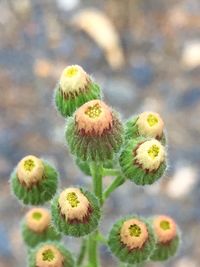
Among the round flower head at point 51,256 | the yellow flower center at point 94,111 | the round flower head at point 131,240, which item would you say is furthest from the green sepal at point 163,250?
the yellow flower center at point 94,111

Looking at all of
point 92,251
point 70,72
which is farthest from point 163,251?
point 70,72

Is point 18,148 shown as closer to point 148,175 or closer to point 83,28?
point 83,28

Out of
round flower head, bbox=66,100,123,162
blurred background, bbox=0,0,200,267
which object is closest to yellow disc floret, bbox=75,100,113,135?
round flower head, bbox=66,100,123,162

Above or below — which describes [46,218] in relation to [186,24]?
below

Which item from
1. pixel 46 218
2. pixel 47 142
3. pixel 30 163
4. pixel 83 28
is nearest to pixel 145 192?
pixel 47 142

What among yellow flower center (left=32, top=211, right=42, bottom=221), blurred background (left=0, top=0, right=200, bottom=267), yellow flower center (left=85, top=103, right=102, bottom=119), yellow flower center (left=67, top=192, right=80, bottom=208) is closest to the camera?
yellow flower center (left=85, top=103, right=102, bottom=119)

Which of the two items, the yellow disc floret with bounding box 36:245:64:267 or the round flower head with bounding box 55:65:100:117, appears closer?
the round flower head with bounding box 55:65:100:117

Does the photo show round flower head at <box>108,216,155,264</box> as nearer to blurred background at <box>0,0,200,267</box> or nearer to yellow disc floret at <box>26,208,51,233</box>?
yellow disc floret at <box>26,208,51,233</box>
